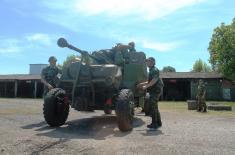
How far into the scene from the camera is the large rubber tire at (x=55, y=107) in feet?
37.6

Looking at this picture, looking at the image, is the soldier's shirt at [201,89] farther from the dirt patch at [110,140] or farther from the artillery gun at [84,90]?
the dirt patch at [110,140]

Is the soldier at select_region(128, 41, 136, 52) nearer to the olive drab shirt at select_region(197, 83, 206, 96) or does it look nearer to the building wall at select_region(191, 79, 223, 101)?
the olive drab shirt at select_region(197, 83, 206, 96)

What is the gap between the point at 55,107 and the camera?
38.3 ft

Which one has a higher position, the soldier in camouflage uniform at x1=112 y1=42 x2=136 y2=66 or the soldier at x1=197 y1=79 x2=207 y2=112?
the soldier in camouflage uniform at x1=112 y1=42 x2=136 y2=66

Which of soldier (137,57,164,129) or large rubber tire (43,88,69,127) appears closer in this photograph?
large rubber tire (43,88,69,127)

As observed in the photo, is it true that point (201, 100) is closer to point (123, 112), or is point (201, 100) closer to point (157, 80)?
point (157, 80)

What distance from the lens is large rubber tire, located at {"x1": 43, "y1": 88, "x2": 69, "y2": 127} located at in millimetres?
11461

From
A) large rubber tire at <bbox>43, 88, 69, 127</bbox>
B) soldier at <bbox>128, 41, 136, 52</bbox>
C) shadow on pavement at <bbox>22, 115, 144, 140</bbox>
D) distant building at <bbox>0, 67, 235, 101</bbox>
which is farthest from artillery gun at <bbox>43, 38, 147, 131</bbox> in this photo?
distant building at <bbox>0, 67, 235, 101</bbox>

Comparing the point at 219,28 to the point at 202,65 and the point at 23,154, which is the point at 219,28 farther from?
the point at 202,65

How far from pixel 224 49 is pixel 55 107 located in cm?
4239

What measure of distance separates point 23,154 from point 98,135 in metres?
2.80

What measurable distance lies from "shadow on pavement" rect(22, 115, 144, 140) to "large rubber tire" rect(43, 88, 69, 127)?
8.4 inches

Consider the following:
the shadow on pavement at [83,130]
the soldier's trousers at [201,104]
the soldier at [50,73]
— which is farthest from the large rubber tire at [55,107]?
the soldier's trousers at [201,104]

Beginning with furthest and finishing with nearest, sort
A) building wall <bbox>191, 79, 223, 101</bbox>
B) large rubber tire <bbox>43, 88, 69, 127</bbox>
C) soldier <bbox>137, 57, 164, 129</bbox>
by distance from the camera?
building wall <bbox>191, 79, 223, 101</bbox>
soldier <bbox>137, 57, 164, 129</bbox>
large rubber tire <bbox>43, 88, 69, 127</bbox>
